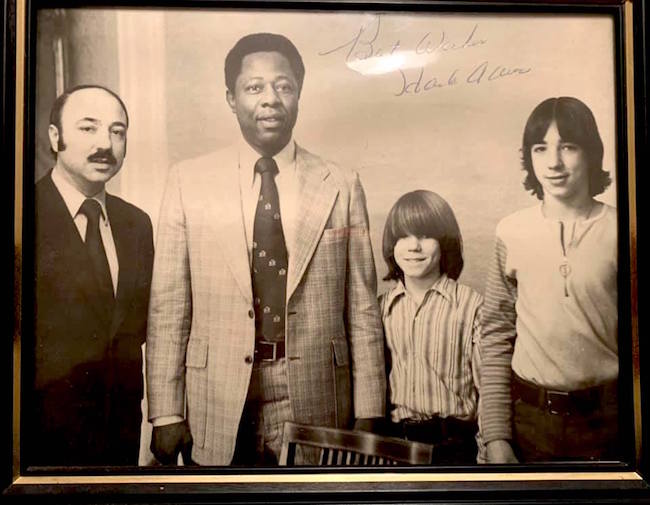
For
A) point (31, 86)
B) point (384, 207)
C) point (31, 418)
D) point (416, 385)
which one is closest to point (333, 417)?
point (416, 385)

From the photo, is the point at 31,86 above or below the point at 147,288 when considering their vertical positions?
above

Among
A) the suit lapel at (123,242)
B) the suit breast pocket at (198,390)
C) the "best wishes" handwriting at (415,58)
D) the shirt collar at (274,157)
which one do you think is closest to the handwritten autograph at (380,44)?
the "best wishes" handwriting at (415,58)

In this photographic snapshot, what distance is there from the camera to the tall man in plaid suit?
104 centimetres

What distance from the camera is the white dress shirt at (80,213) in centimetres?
105

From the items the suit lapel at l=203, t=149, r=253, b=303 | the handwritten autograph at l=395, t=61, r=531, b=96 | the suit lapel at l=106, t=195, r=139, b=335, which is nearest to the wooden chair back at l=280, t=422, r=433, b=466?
the suit lapel at l=203, t=149, r=253, b=303

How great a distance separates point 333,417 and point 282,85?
1.89ft

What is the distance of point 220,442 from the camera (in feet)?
3.43

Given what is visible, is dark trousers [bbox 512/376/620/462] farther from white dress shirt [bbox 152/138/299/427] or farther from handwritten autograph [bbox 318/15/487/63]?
handwritten autograph [bbox 318/15/487/63]

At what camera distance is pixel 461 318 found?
3.51 feet

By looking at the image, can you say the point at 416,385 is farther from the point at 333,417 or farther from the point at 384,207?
the point at 384,207

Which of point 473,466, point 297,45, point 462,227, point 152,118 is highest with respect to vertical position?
point 297,45

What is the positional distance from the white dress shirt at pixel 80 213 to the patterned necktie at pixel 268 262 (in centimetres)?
24

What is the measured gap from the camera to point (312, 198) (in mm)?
1069

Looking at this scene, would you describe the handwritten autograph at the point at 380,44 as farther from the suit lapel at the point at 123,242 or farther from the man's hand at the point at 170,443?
the man's hand at the point at 170,443
